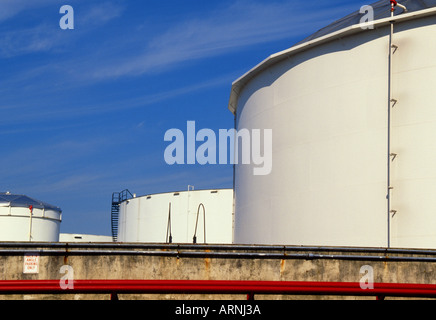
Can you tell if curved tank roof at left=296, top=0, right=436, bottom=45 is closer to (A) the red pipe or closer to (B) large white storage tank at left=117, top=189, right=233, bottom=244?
(A) the red pipe

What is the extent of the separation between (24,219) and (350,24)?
33.0 m

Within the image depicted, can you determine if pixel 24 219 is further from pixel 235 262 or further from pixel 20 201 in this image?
pixel 235 262

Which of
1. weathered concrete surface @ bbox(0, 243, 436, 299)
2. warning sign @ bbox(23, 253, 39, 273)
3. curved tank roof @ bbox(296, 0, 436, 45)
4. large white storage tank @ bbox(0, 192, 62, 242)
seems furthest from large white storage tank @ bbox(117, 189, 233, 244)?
warning sign @ bbox(23, 253, 39, 273)

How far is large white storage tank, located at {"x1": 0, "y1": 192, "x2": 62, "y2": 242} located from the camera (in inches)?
1842

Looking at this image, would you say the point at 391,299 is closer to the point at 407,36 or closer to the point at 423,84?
the point at 423,84

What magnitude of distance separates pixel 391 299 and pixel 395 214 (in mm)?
5059

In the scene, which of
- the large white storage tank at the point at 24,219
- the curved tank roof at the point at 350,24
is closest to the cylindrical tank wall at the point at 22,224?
the large white storage tank at the point at 24,219

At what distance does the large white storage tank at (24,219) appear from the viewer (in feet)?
153

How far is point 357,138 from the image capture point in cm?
1800

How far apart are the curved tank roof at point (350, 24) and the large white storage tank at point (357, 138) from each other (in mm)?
43

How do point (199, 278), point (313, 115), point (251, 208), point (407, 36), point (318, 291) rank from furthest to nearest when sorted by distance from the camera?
point (251, 208)
point (313, 115)
point (407, 36)
point (199, 278)
point (318, 291)

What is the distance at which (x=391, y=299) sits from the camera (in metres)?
12.3

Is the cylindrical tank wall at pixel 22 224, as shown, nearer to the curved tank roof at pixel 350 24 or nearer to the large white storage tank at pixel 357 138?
the curved tank roof at pixel 350 24
